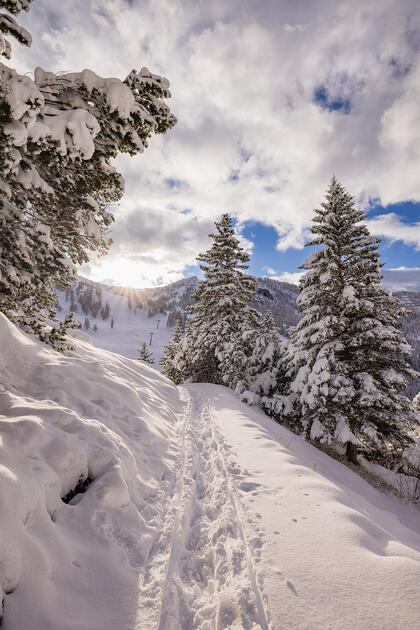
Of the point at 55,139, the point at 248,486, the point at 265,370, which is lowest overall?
the point at 248,486

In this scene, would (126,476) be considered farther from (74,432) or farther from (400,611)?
(400,611)

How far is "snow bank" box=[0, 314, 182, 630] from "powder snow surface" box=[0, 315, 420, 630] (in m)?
0.01

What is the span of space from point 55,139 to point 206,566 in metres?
5.86

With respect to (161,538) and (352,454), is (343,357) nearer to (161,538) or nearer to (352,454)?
(352,454)

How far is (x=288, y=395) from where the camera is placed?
40.8 feet

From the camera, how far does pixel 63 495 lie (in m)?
3.31

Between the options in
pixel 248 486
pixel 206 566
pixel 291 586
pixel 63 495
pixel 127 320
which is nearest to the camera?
pixel 291 586

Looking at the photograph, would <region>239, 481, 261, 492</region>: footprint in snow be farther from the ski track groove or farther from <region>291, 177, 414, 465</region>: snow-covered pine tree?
<region>291, 177, 414, 465</region>: snow-covered pine tree

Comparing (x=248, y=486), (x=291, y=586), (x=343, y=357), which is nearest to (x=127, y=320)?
(x=343, y=357)

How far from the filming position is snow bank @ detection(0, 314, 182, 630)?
2.21m

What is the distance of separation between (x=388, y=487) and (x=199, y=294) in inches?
591

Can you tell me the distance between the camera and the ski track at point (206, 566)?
248 centimetres

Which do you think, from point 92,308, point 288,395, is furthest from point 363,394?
point 92,308

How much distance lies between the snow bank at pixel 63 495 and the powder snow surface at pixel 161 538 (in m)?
0.01
